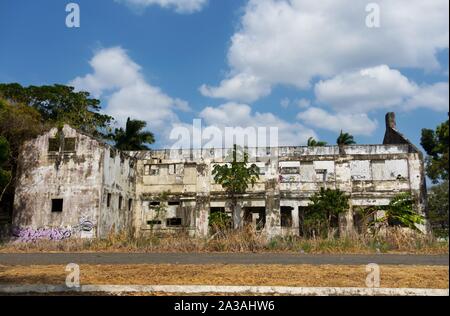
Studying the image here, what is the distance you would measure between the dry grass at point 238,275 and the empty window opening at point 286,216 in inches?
680

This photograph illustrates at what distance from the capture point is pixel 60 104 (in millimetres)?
34438

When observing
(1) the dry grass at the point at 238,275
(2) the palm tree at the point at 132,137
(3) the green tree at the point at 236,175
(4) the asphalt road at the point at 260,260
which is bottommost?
(4) the asphalt road at the point at 260,260

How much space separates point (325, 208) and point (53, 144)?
56.8ft

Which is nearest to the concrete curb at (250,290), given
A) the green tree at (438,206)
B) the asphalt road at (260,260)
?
the asphalt road at (260,260)

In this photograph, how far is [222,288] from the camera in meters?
7.65

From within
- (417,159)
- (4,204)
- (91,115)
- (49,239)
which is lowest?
(49,239)

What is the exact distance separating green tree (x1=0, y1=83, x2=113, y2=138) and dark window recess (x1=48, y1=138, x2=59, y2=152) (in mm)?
6214

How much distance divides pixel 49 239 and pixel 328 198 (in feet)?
54.5

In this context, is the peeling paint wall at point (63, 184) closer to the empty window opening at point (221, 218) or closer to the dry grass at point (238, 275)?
the empty window opening at point (221, 218)

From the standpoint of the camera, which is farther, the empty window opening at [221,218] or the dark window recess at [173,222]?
the dark window recess at [173,222]

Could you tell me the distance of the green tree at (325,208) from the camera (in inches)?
971
